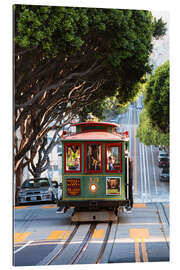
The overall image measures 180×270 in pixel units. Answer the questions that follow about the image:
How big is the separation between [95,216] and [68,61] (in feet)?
11.9

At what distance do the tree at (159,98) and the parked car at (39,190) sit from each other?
2778mm

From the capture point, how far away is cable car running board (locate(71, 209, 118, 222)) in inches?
537

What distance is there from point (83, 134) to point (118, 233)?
102 inches

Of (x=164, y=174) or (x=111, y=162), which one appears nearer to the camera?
(x=164, y=174)

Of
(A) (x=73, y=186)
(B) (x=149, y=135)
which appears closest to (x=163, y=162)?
(B) (x=149, y=135)

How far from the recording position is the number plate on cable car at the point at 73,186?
13.9m

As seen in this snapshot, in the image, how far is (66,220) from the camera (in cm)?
1334

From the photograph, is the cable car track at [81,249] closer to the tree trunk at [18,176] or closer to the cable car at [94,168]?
the cable car at [94,168]

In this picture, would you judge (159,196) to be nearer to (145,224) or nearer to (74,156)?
(145,224)

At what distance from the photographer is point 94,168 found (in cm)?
→ 1390

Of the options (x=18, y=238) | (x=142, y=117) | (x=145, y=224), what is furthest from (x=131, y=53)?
(x=18, y=238)

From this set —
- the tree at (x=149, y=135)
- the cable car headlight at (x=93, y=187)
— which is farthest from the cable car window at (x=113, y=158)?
the tree at (x=149, y=135)

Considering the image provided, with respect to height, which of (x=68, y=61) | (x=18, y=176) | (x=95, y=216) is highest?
(x=68, y=61)

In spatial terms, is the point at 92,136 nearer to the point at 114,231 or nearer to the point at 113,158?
the point at 113,158
